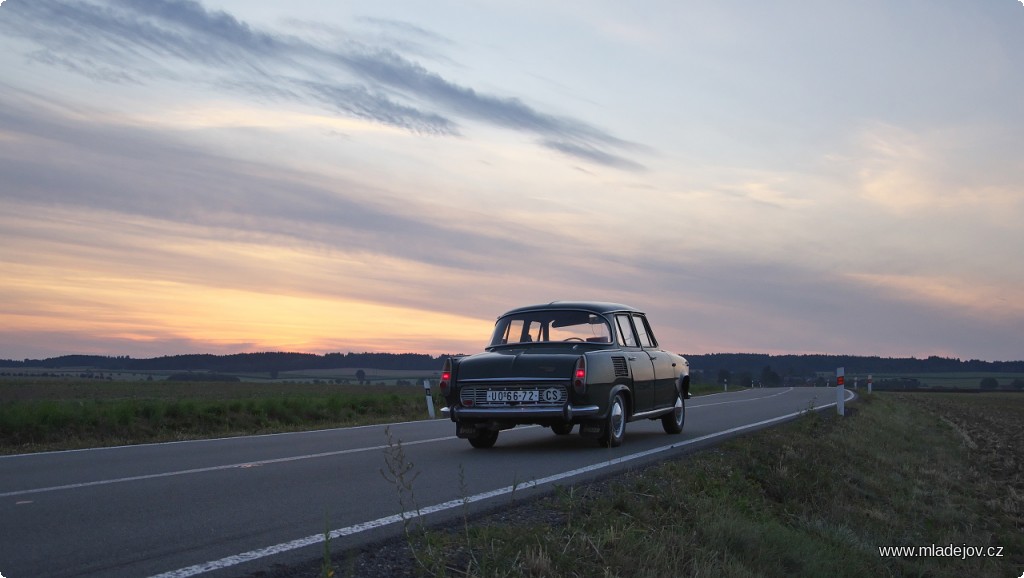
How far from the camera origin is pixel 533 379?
11352 mm

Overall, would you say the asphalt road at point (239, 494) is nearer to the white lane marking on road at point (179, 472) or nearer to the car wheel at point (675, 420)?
the white lane marking on road at point (179, 472)

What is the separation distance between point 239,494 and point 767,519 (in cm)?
466

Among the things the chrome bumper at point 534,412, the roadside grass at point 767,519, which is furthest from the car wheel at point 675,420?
the chrome bumper at point 534,412

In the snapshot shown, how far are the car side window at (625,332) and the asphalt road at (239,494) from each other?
4.67ft

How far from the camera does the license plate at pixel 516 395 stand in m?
11.4

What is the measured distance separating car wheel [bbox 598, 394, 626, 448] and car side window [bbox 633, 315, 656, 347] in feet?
5.46

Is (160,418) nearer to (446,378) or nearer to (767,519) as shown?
(446,378)

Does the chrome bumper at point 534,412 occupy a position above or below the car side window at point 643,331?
below

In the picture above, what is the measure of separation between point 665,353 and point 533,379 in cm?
387

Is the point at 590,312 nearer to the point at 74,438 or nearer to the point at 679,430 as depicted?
the point at 679,430

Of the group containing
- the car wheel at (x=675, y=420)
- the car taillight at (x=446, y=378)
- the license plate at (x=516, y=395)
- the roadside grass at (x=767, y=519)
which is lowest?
the roadside grass at (x=767, y=519)

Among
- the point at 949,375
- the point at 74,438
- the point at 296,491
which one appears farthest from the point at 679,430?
the point at 949,375

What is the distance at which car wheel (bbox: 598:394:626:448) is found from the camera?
11827mm

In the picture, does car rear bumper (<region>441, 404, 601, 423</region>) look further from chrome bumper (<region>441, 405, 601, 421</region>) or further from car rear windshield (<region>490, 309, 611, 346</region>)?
car rear windshield (<region>490, 309, 611, 346</region>)
